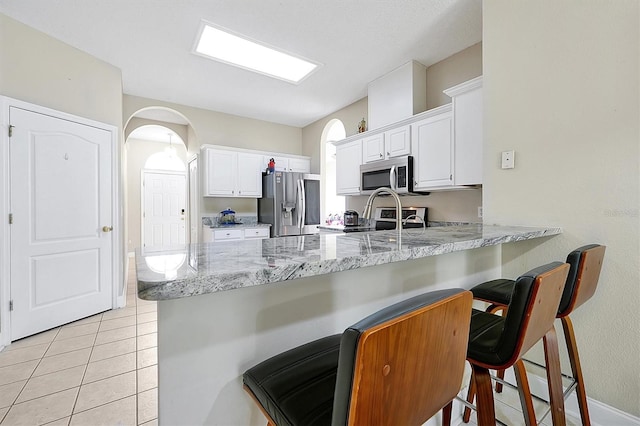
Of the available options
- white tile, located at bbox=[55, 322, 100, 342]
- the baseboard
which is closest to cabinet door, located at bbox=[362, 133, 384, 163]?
the baseboard

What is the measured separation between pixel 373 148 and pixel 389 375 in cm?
325

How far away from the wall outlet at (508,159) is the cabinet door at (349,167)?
6.60 ft

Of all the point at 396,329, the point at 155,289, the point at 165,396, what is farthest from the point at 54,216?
the point at 396,329

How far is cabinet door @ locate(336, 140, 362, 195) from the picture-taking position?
3.78 meters

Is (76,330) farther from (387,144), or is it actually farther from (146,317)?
(387,144)

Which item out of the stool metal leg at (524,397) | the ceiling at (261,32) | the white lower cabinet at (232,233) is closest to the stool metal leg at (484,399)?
the stool metal leg at (524,397)

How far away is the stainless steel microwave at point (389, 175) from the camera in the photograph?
10.0 feet

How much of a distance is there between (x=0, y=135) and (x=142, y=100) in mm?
2073

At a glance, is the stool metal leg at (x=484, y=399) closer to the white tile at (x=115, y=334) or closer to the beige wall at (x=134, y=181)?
the white tile at (x=115, y=334)

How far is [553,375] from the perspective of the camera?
1146 millimetres

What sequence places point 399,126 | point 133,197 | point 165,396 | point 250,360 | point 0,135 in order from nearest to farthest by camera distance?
point 165,396 < point 250,360 < point 0,135 < point 399,126 < point 133,197

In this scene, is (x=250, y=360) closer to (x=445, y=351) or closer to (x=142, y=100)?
(x=445, y=351)

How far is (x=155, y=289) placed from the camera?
496mm

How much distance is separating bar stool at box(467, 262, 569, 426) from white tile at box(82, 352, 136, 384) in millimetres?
2228
